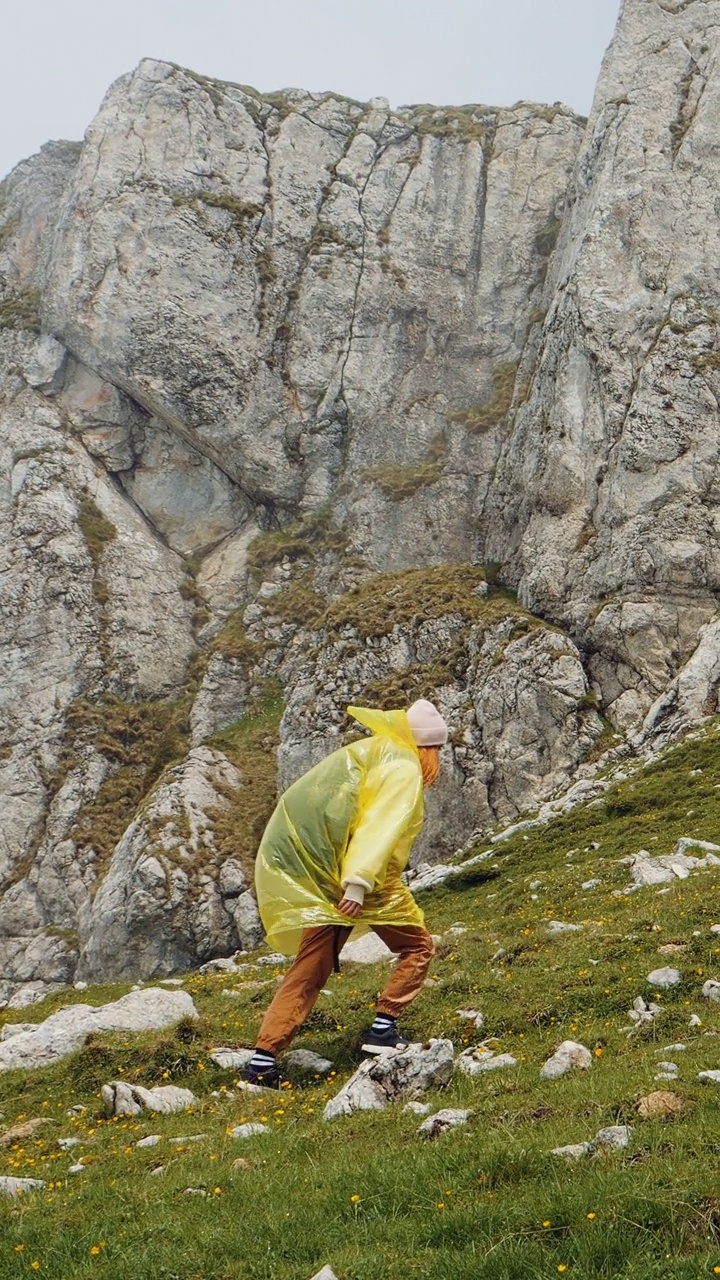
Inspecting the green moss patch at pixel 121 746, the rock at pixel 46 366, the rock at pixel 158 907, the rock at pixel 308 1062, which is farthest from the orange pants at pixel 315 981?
the rock at pixel 46 366

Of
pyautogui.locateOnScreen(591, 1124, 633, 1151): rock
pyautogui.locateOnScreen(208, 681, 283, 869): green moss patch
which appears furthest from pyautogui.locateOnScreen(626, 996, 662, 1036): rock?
pyautogui.locateOnScreen(208, 681, 283, 869): green moss patch

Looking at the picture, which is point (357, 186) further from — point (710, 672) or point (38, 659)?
point (710, 672)

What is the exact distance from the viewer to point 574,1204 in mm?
6203

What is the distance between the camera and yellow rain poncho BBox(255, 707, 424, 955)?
11570mm

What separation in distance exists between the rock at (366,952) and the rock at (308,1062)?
674 centimetres

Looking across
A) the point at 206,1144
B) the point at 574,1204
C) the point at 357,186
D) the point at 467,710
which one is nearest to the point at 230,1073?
the point at 206,1144

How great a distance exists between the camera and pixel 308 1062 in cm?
1191

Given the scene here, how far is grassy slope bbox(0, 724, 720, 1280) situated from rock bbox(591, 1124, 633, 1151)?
0.33ft

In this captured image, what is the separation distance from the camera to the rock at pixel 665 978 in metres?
11.8

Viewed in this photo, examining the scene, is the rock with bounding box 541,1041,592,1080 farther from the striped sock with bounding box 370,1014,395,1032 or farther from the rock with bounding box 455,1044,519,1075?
the striped sock with bounding box 370,1014,395,1032

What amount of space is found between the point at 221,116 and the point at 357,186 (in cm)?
1308

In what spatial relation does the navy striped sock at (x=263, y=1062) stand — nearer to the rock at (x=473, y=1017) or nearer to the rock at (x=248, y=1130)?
the rock at (x=248, y=1130)

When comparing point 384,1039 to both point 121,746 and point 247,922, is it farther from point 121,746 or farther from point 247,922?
point 121,746

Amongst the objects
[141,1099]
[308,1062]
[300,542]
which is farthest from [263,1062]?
[300,542]
